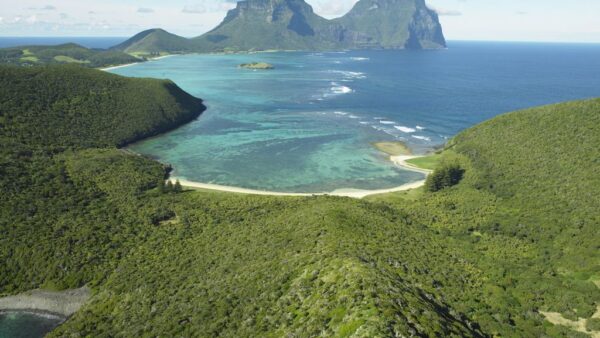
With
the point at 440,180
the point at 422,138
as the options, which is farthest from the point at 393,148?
the point at 440,180

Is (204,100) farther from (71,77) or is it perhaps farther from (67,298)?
(67,298)

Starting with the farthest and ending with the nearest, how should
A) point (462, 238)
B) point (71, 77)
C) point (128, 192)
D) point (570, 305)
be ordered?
point (71, 77) < point (128, 192) < point (462, 238) < point (570, 305)

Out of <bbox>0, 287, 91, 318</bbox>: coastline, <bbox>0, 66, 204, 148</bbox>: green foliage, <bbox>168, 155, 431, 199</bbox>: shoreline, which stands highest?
<bbox>0, 66, 204, 148</bbox>: green foliage

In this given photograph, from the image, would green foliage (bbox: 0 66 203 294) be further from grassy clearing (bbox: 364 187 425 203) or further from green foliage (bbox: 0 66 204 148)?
grassy clearing (bbox: 364 187 425 203)

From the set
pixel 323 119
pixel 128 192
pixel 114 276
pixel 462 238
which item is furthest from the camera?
pixel 323 119

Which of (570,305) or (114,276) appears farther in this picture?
(114,276)

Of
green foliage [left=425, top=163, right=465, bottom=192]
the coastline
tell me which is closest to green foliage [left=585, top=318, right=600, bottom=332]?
green foliage [left=425, top=163, right=465, bottom=192]

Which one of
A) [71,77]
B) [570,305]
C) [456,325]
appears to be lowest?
[570,305]

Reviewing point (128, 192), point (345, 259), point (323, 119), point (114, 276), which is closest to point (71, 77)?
point (128, 192)
